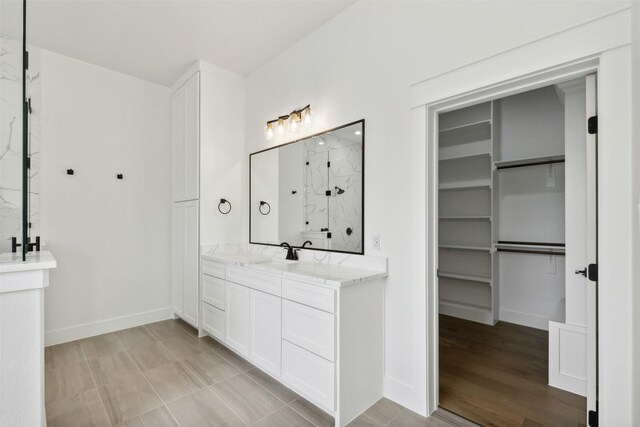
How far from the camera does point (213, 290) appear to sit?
307 centimetres

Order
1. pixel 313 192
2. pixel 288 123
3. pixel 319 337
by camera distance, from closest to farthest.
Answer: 1. pixel 319 337
2. pixel 313 192
3. pixel 288 123

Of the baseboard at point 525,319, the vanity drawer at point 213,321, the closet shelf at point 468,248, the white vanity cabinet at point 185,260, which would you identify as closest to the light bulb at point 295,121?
the white vanity cabinet at point 185,260

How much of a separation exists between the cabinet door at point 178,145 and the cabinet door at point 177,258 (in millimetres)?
186

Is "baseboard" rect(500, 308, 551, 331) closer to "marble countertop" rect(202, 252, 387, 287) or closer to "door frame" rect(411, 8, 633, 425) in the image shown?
"door frame" rect(411, 8, 633, 425)

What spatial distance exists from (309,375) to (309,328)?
1.01ft

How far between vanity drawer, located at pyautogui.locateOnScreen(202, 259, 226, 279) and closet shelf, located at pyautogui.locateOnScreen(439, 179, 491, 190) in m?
2.83

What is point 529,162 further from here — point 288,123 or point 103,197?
point 103,197

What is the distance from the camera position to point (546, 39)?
1.52 metres

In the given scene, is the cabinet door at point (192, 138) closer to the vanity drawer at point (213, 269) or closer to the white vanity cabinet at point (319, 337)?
the vanity drawer at point (213, 269)

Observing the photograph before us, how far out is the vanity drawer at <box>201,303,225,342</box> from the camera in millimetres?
2928

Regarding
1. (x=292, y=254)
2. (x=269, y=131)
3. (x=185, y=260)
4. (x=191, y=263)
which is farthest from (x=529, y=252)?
(x=185, y=260)

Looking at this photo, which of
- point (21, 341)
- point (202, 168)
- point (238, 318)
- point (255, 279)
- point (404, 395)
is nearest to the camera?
point (21, 341)

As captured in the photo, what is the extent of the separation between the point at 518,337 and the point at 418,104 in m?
2.71

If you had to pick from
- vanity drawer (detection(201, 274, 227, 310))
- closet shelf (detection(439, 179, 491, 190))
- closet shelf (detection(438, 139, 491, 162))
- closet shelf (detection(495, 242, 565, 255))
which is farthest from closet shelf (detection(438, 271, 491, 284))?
vanity drawer (detection(201, 274, 227, 310))
